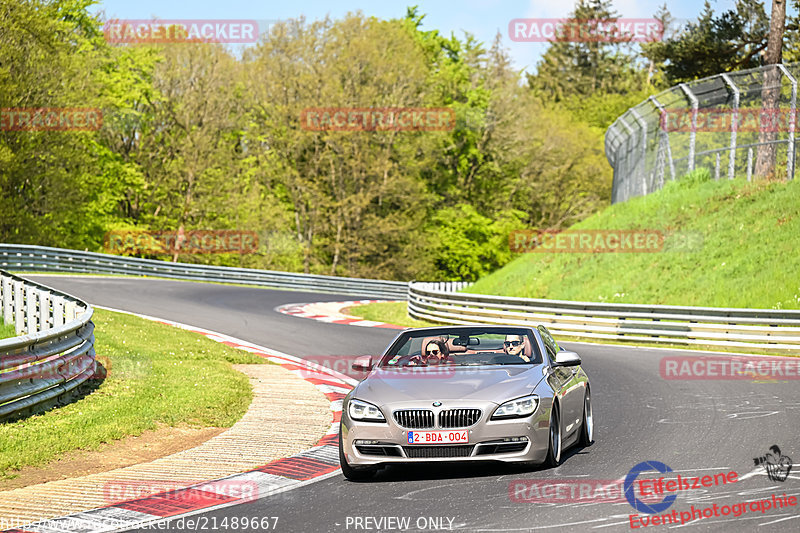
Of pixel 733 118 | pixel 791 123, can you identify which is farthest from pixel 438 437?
pixel 733 118

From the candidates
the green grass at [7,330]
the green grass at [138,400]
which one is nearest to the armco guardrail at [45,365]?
the green grass at [138,400]

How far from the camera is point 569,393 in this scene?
8898 mm

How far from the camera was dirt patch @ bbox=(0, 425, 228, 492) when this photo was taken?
28.1ft

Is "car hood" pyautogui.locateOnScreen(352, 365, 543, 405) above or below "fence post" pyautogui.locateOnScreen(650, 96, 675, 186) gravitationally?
below

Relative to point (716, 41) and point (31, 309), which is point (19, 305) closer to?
point (31, 309)

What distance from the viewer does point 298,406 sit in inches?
496

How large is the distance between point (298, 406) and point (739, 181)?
21374 mm

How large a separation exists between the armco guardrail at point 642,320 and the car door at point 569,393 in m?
12.0

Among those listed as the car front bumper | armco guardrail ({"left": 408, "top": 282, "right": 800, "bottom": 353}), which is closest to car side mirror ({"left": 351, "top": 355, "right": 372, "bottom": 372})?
the car front bumper

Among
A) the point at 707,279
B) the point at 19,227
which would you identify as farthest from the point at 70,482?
the point at 19,227

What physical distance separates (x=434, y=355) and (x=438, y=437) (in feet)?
5.27

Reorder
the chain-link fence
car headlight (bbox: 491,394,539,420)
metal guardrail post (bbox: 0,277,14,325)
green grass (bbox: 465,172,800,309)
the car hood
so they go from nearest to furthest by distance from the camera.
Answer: car headlight (bbox: 491,394,539,420)
the car hood
metal guardrail post (bbox: 0,277,14,325)
green grass (bbox: 465,172,800,309)
the chain-link fence

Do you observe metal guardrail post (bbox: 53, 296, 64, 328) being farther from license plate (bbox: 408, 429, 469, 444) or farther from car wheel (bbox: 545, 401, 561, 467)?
car wheel (bbox: 545, 401, 561, 467)

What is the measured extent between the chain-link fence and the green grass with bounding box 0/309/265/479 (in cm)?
1623
